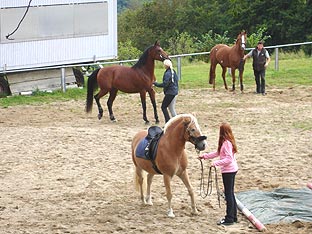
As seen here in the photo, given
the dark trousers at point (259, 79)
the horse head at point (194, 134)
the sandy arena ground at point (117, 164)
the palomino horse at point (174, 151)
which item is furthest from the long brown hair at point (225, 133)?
the dark trousers at point (259, 79)

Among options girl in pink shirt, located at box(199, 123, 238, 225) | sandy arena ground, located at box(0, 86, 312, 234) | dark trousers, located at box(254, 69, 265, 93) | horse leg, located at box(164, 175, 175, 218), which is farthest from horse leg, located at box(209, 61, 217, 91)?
girl in pink shirt, located at box(199, 123, 238, 225)

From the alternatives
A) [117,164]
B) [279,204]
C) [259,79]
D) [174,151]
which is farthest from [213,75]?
[174,151]

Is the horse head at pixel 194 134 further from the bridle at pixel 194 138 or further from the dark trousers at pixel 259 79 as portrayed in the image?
the dark trousers at pixel 259 79

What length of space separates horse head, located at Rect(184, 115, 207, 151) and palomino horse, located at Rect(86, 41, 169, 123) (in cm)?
720

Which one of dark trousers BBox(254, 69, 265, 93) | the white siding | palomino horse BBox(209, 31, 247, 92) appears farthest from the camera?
the white siding

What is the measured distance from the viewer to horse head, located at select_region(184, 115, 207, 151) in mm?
8625

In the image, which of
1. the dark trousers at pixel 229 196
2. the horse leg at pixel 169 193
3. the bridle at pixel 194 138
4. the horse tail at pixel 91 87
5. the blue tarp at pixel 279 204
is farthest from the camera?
the horse tail at pixel 91 87

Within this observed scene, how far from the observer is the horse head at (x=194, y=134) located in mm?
8625

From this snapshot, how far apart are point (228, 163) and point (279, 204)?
1.20m

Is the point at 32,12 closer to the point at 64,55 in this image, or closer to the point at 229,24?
the point at 64,55

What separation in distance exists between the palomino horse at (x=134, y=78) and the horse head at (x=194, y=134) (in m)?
7.20

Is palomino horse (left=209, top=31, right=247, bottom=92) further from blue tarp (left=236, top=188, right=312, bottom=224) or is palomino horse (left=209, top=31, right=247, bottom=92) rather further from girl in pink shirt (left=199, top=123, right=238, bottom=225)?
girl in pink shirt (left=199, top=123, right=238, bottom=225)

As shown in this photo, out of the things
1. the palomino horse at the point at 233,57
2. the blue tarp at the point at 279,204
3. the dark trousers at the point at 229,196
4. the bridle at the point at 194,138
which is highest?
the palomino horse at the point at 233,57

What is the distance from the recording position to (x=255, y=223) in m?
8.60
